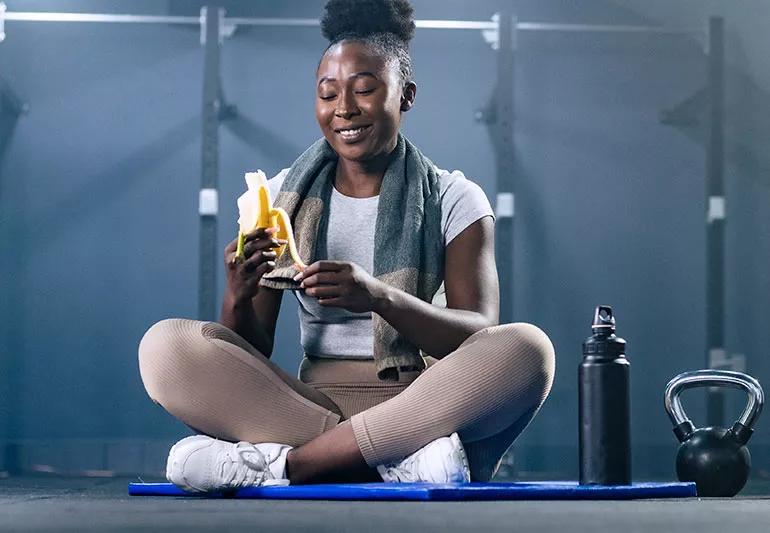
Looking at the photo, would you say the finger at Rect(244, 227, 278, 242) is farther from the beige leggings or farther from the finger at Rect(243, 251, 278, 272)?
the beige leggings

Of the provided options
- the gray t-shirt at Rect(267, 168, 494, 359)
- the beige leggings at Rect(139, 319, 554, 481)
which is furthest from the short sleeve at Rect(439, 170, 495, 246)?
the beige leggings at Rect(139, 319, 554, 481)

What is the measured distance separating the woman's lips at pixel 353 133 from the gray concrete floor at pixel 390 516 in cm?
59

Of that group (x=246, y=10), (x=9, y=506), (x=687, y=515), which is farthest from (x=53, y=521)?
(x=246, y=10)

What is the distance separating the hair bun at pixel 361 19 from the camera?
5.63ft

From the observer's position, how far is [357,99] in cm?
167

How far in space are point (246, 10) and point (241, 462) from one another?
2.18 metres

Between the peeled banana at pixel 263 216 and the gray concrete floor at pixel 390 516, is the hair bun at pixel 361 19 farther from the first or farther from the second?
the gray concrete floor at pixel 390 516

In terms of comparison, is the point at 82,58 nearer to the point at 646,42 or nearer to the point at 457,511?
the point at 646,42

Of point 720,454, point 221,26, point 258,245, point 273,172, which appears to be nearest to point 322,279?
point 258,245

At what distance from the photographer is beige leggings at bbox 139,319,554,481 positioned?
4.74ft

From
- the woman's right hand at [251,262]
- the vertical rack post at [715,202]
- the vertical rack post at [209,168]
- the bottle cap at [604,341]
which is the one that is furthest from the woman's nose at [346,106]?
the vertical rack post at [715,202]

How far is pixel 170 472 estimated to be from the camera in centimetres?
143

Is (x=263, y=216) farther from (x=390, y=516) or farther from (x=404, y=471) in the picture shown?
(x=390, y=516)

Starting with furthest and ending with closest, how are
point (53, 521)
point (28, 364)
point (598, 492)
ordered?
point (28, 364)
point (598, 492)
point (53, 521)
